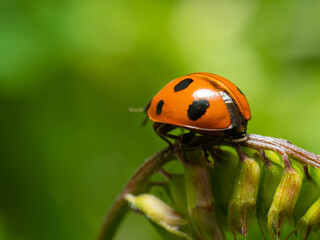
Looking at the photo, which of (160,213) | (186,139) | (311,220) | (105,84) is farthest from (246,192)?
(105,84)

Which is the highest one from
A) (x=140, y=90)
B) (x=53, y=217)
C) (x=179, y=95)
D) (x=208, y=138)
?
(x=179, y=95)

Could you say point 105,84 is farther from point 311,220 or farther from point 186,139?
point 311,220

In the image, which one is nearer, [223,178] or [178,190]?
[223,178]

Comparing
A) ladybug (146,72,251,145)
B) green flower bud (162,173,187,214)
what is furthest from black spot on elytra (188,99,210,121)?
green flower bud (162,173,187,214)

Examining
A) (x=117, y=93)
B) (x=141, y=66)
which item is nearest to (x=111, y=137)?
(x=117, y=93)

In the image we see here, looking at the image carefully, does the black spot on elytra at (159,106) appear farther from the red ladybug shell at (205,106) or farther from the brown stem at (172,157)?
the brown stem at (172,157)

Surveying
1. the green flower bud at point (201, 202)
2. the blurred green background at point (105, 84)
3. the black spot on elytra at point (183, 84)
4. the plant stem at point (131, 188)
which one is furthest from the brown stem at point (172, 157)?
the blurred green background at point (105, 84)

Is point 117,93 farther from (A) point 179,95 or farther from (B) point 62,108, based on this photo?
(A) point 179,95
